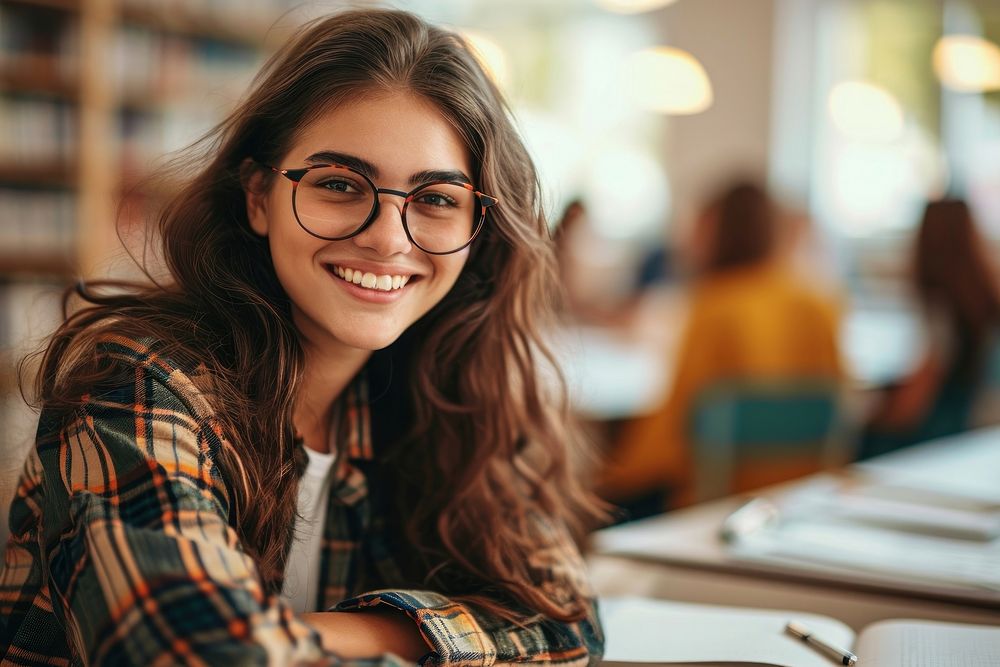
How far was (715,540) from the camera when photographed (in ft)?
4.90

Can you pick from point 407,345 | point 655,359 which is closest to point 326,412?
point 407,345

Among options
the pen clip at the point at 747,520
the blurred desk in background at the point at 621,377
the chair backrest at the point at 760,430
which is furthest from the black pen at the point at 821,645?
the chair backrest at the point at 760,430

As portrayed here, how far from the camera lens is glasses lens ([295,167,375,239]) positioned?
104 centimetres

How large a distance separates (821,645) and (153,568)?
0.69 metres

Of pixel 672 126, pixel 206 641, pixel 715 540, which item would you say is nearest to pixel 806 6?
Result: pixel 672 126

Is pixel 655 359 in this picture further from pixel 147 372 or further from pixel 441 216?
pixel 147 372

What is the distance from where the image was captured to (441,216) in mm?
1095

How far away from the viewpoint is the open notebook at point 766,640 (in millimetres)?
1031

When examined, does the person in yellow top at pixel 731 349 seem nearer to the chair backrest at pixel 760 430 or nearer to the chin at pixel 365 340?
the chair backrest at pixel 760 430

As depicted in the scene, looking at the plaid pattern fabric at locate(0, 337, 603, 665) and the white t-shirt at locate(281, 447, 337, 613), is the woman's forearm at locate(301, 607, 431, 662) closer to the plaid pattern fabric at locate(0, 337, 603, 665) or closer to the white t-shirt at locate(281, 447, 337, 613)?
the plaid pattern fabric at locate(0, 337, 603, 665)

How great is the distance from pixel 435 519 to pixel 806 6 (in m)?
5.57

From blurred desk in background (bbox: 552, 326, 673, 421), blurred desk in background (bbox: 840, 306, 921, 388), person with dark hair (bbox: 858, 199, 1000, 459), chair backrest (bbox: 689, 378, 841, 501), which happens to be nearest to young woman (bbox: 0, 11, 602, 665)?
blurred desk in background (bbox: 552, 326, 673, 421)

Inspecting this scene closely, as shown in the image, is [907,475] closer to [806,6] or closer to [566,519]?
[566,519]

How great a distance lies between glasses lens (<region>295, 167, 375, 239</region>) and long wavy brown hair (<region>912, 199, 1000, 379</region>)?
283 centimetres
